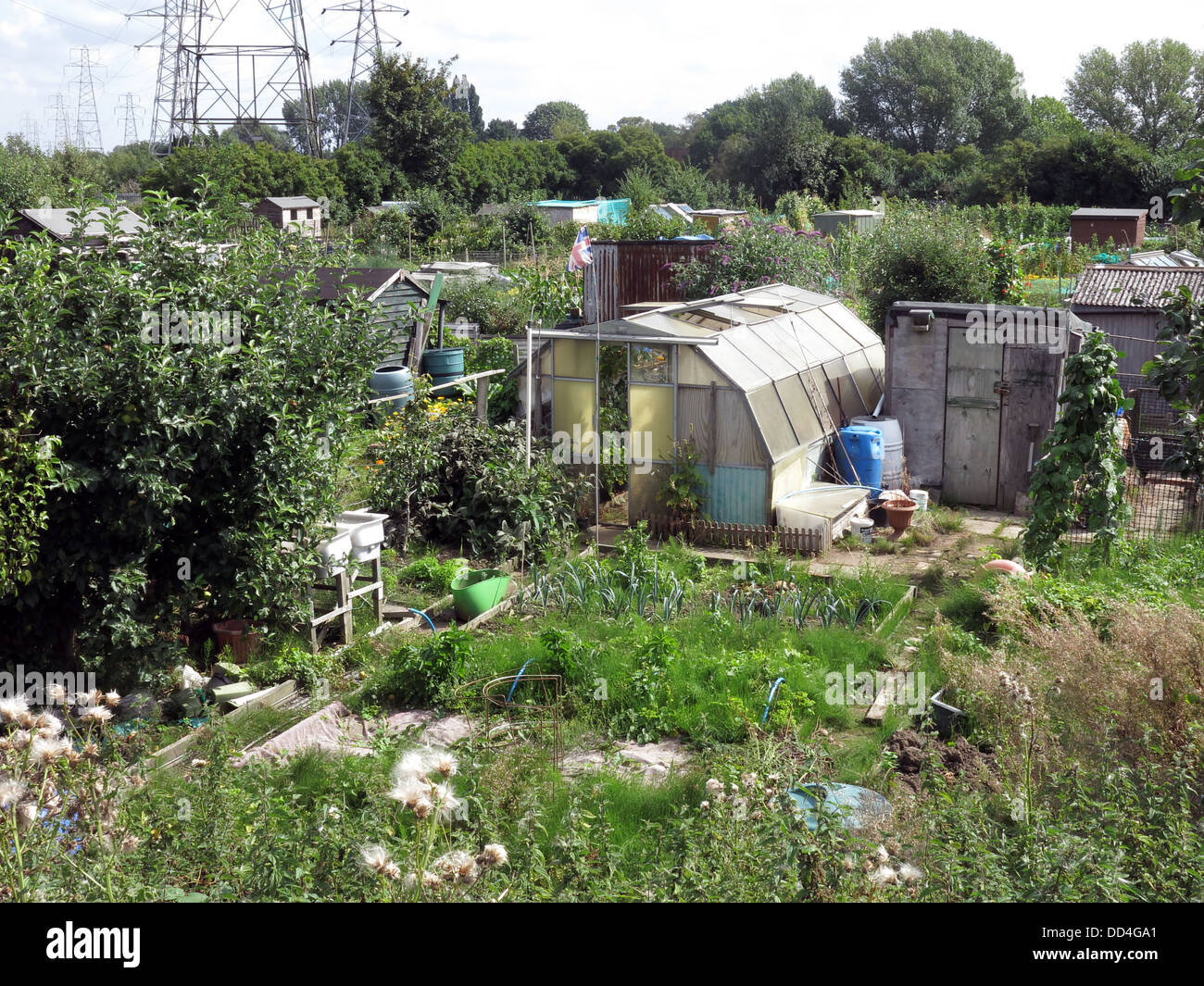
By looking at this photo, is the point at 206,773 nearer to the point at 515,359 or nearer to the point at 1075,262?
the point at 515,359

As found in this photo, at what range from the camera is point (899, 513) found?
12250 millimetres

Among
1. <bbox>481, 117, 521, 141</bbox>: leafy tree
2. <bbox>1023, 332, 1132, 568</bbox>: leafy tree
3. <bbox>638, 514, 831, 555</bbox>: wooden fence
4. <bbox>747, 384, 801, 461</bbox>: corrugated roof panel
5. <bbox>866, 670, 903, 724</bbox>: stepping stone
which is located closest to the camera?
<bbox>866, 670, 903, 724</bbox>: stepping stone

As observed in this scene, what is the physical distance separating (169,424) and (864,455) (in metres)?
8.94

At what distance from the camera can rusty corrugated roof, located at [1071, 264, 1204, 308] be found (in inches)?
656

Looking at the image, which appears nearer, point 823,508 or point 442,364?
point 823,508

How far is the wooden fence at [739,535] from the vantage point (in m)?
11.5

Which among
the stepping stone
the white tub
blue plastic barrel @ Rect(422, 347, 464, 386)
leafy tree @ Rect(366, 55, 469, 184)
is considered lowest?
the stepping stone

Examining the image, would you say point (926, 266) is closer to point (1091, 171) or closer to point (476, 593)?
point (476, 593)

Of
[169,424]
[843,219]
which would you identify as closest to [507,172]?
[843,219]

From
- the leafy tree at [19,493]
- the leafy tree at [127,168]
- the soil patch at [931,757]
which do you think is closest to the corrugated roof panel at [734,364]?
the soil patch at [931,757]

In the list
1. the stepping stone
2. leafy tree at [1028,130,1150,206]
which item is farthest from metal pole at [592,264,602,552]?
leafy tree at [1028,130,1150,206]

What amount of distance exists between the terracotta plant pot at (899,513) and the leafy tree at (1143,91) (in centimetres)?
5166

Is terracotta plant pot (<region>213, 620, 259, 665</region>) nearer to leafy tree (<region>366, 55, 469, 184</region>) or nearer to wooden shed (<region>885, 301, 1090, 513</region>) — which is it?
wooden shed (<region>885, 301, 1090, 513</region>)

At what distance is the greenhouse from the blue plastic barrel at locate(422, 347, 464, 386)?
201 inches
